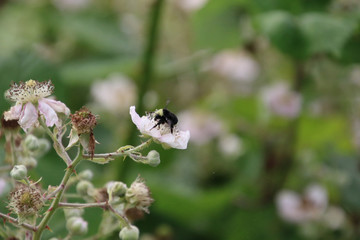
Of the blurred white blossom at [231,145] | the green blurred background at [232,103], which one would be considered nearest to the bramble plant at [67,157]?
the green blurred background at [232,103]

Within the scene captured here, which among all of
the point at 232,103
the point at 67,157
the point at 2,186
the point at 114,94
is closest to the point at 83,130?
the point at 67,157

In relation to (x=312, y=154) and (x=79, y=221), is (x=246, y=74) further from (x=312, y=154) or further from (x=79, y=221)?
(x=79, y=221)

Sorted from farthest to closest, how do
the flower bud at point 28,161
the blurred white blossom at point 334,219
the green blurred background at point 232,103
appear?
the blurred white blossom at point 334,219 → the green blurred background at point 232,103 → the flower bud at point 28,161

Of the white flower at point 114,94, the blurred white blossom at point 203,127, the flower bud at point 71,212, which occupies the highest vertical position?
the white flower at point 114,94

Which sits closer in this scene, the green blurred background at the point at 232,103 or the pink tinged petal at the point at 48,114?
the pink tinged petal at the point at 48,114

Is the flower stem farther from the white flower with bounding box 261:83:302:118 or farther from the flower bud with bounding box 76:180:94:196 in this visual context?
the flower bud with bounding box 76:180:94:196

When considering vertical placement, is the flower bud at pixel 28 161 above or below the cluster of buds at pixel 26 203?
above

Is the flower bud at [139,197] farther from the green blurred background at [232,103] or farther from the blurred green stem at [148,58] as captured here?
the blurred green stem at [148,58]
